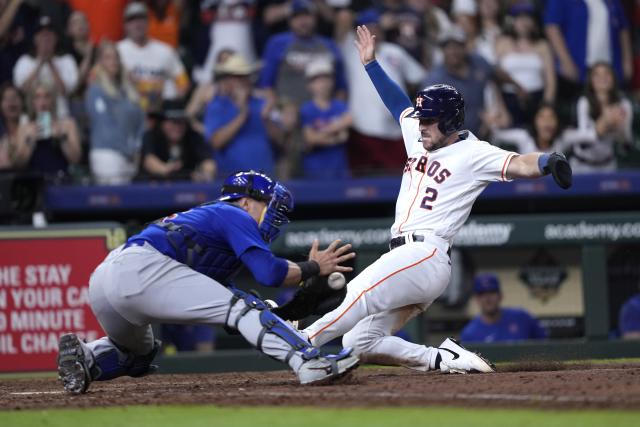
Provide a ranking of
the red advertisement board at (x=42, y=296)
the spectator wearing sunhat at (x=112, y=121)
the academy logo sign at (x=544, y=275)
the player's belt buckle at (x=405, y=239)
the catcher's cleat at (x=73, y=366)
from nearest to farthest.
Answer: the catcher's cleat at (x=73, y=366)
the player's belt buckle at (x=405, y=239)
the red advertisement board at (x=42, y=296)
the academy logo sign at (x=544, y=275)
the spectator wearing sunhat at (x=112, y=121)

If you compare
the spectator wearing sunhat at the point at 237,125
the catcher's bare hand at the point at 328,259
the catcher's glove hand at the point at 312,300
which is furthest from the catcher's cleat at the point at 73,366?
the spectator wearing sunhat at the point at 237,125

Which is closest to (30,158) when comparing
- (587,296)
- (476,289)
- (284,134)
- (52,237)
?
(52,237)

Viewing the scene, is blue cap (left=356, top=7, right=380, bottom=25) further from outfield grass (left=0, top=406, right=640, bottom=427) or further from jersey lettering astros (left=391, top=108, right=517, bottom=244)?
outfield grass (left=0, top=406, right=640, bottom=427)

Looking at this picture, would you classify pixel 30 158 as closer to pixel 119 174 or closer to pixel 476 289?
pixel 119 174

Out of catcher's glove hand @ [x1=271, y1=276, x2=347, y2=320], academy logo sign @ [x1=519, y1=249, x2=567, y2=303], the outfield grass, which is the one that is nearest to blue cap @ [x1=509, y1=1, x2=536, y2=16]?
academy logo sign @ [x1=519, y1=249, x2=567, y2=303]

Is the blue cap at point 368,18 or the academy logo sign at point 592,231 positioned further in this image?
the blue cap at point 368,18

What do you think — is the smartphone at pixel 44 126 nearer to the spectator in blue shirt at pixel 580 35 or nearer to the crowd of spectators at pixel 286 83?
the crowd of spectators at pixel 286 83

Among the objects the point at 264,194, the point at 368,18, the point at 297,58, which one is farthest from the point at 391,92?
the point at 368,18
